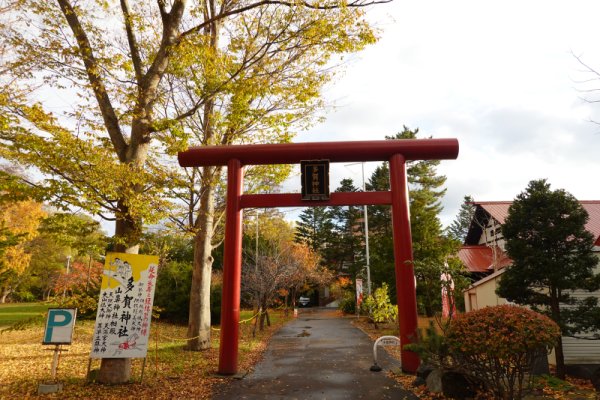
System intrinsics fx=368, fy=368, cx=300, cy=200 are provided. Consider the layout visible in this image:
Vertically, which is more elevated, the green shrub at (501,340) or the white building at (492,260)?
the white building at (492,260)

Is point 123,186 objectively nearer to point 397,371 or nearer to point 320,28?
point 320,28

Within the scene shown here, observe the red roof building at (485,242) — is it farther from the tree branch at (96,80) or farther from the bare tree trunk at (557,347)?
the tree branch at (96,80)

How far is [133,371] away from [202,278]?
3579 millimetres

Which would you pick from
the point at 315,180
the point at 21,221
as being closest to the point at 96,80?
the point at 315,180

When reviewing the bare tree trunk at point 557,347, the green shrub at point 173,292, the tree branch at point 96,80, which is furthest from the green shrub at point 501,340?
the green shrub at point 173,292

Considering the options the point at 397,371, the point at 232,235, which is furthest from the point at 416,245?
the point at 232,235

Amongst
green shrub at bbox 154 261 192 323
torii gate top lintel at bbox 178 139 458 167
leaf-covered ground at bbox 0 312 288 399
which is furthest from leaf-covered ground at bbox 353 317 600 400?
green shrub at bbox 154 261 192 323

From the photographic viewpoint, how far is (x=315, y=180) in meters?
9.10

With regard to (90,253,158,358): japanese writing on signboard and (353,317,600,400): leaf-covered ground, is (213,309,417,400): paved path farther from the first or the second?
(90,253,158,358): japanese writing on signboard

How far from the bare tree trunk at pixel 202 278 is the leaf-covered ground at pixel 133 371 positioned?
48cm

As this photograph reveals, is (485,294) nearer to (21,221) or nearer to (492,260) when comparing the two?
(492,260)

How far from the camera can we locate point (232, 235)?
9.03m

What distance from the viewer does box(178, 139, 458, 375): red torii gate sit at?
28.4ft

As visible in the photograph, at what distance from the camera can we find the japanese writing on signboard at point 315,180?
908 cm
